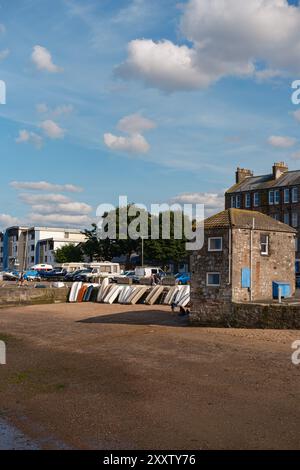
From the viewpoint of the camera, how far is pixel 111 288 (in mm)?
42719

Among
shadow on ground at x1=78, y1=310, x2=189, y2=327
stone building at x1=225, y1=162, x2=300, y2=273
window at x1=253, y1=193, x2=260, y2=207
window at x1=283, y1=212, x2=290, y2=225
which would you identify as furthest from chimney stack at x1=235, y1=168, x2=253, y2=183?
shadow on ground at x1=78, y1=310, x2=189, y2=327

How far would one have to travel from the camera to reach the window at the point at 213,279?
2598 centimetres

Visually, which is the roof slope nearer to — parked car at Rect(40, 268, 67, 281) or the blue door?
the blue door

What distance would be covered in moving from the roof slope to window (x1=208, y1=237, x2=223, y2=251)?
676 millimetres

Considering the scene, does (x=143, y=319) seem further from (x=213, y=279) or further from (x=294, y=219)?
(x=294, y=219)

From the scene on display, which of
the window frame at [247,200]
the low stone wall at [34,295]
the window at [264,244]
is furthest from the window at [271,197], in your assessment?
the window at [264,244]

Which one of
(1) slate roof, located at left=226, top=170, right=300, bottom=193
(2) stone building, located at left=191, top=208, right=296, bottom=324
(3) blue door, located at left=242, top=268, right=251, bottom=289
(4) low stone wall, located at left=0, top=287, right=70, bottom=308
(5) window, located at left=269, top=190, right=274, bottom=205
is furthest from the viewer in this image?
(5) window, located at left=269, top=190, right=274, bottom=205

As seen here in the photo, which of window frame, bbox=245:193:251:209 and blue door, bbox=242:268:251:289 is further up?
window frame, bbox=245:193:251:209

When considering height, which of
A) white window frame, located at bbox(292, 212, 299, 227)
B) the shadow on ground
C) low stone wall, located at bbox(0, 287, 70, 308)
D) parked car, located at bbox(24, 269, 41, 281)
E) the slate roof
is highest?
the slate roof

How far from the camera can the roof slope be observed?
1035 inches

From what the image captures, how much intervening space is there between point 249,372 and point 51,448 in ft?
26.1

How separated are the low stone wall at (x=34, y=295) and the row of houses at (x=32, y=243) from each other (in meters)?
64.1

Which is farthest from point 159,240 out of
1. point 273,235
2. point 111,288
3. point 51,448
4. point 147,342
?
point 51,448
